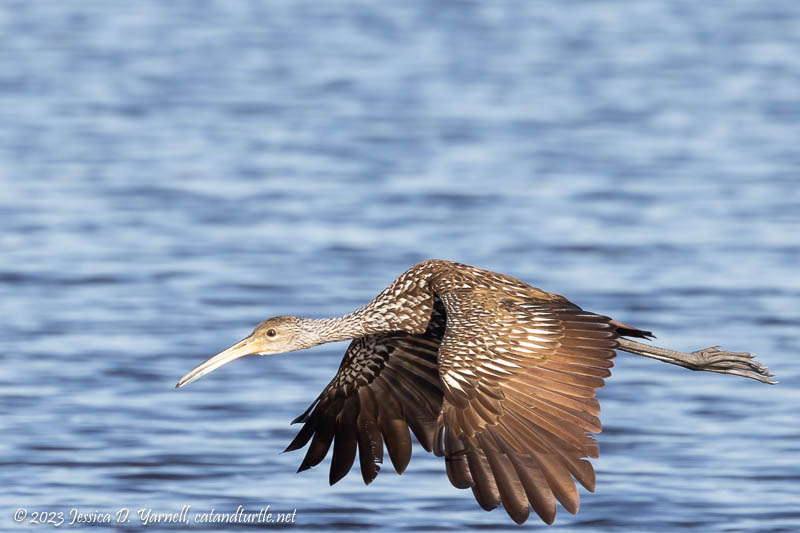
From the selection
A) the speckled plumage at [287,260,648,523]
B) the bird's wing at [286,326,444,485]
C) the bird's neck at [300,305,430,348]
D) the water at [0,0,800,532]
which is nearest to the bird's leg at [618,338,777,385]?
the speckled plumage at [287,260,648,523]

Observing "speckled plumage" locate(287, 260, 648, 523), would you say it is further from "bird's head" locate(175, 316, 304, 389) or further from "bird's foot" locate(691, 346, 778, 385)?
"bird's foot" locate(691, 346, 778, 385)

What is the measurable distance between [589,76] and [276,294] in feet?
34.4

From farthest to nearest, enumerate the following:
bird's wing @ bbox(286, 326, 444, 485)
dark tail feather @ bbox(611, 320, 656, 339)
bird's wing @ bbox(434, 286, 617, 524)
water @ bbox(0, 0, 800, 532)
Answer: water @ bbox(0, 0, 800, 532) → bird's wing @ bbox(286, 326, 444, 485) → dark tail feather @ bbox(611, 320, 656, 339) → bird's wing @ bbox(434, 286, 617, 524)

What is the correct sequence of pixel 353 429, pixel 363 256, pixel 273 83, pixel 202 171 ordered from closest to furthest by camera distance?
1. pixel 353 429
2. pixel 363 256
3. pixel 202 171
4. pixel 273 83

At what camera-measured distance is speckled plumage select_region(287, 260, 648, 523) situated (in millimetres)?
7332

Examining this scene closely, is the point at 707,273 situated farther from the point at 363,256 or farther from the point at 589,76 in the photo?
the point at 589,76

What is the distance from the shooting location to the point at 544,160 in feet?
63.0

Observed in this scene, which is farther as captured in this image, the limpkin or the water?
the water

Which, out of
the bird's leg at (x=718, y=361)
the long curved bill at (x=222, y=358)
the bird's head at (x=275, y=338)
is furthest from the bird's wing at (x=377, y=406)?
the bird's leg at (x=718, y=361)

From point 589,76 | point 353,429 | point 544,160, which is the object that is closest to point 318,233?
point 544,160

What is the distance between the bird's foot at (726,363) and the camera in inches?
365

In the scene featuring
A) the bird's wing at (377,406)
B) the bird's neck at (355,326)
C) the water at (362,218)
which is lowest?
the water at (362,218)

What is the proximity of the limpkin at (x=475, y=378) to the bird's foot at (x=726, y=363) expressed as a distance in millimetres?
10

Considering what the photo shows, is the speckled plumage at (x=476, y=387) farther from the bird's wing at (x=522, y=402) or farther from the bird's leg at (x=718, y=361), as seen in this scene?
the bird's leg at (x=718, y=361)
